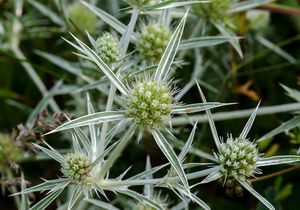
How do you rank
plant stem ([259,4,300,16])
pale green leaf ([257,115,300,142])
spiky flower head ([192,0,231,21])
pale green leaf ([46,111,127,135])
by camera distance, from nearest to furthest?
1. pale green leaf ([46,111,127,135])
2. pale green leaf ([257,115,300,142])
3. spiky flower head ([192,0,231,21])
4. plant stem ([259,4,300,16])

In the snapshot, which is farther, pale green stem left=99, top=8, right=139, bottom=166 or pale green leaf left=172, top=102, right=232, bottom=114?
pale green stem left=99, top=8, right=139, bottom=166

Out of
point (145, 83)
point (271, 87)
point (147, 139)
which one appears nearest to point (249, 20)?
point (271, 87)

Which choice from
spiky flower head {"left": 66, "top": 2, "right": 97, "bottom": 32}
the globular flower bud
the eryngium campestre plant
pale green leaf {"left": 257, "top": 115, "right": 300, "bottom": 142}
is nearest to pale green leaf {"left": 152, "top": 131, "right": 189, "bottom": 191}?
the eryngium campestre plant

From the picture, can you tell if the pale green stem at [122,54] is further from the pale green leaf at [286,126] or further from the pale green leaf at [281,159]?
the pale green leaf at [286,126]

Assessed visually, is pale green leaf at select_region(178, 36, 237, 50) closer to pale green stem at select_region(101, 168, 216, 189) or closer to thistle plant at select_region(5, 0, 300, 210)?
thistle plant at select_region(5, 0, 300, 210)

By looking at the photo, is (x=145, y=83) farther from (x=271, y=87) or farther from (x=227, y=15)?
(x=271, y=87)

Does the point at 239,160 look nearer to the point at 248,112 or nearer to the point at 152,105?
the point at 152,105
